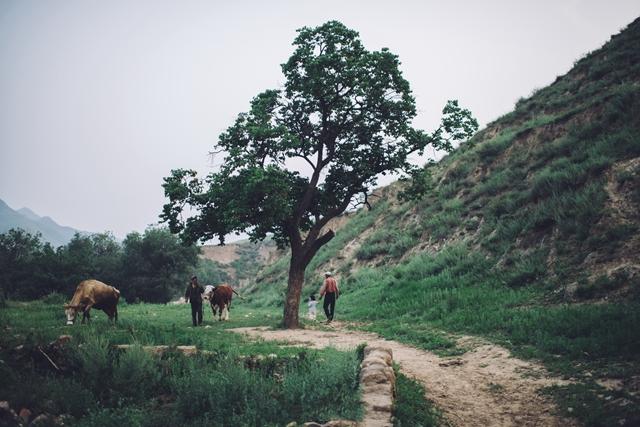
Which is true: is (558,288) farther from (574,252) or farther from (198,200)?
(198,200)

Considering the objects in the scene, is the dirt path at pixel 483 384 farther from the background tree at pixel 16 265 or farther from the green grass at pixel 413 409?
the background tree at pixel 16 265

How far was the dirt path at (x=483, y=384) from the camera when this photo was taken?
20.2 feet

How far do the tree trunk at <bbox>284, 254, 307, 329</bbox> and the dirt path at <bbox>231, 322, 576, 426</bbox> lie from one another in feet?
19.5

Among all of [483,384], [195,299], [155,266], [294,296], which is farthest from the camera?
[155,266]

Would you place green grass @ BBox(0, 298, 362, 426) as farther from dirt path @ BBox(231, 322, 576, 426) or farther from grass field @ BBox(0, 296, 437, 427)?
dirt path @ BBox(231, 322, 576, 426)

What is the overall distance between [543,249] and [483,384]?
859 centimetres

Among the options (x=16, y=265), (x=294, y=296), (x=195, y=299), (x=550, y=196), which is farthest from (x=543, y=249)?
(x=16, y=265)

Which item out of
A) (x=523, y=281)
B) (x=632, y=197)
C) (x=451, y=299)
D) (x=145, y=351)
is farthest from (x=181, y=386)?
(x=632, y=197)

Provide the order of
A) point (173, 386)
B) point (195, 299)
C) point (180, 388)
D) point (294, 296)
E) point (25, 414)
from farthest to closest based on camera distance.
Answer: point (195, 299)
point (294, 296)
point (173, 386)
point (180, 388)
point (25, 414)

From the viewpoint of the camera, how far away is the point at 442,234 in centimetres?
2325

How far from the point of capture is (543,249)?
14.4 metres

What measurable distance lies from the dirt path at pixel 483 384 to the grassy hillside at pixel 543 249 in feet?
1.56

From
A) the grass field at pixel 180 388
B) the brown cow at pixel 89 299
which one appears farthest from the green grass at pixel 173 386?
→ the brown cow at pixel 89 299

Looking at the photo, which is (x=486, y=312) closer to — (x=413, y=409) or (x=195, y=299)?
(x=413, y=409)
